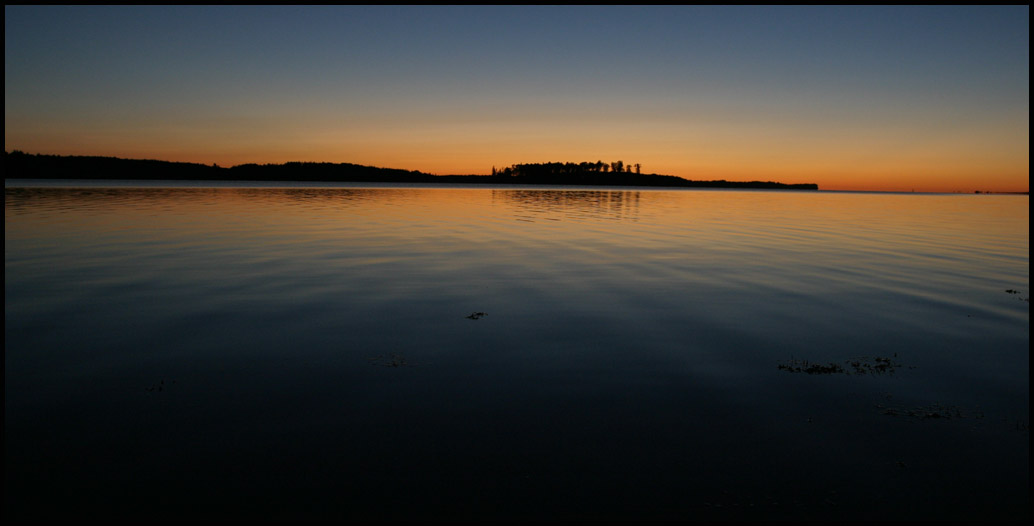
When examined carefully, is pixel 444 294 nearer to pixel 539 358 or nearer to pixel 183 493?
pixel 539 358

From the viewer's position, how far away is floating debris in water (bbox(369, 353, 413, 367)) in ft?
34.3

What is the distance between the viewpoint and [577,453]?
7.20 m

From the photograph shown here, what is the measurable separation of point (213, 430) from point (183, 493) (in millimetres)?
1533

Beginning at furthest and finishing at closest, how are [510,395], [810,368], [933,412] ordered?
[810,368] → [510,395] → [933,412]

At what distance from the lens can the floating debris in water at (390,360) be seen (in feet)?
34.3

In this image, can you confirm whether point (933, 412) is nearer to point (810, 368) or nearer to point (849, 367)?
point (849, 367)

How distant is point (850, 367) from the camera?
34.6ft

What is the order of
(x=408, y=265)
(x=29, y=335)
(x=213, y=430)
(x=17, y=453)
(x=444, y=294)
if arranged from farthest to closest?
(x=408, y=265)
(x=444, y=294)
(x=29, y=335)
(x=213, y=430)
(x=17, y=453)

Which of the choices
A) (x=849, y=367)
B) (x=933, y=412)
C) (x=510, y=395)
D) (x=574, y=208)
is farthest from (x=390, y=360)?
(x=574, y=208)

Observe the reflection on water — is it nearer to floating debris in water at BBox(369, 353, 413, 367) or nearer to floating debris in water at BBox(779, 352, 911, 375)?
floating debris in water at BBox(369, 353, 413, 367)

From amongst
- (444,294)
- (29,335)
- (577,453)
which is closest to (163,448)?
(577,453)

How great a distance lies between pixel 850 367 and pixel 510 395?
682 centimetres

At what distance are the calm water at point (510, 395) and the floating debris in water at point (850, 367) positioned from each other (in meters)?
0.06

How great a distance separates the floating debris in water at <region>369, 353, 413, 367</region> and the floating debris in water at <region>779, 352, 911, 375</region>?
7376 mm
